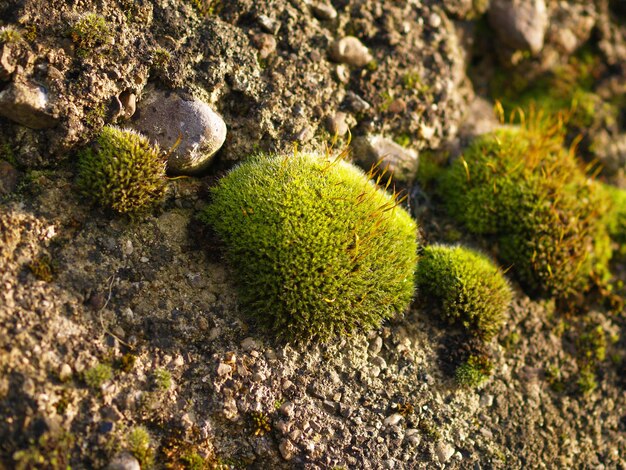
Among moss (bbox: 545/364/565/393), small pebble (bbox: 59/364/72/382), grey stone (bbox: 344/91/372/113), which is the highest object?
grey stone (bbox: 344/91/372/113)

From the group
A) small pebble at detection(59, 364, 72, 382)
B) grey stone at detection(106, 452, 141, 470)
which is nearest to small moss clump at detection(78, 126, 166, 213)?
small pebble at detection(59, 364, 72, 382)

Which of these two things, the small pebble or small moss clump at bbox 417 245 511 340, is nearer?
the small pebble

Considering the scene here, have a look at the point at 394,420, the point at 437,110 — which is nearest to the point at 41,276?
the point at 394,420

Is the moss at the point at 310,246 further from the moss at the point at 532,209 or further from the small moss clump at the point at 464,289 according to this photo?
the moss at the point at 532,209

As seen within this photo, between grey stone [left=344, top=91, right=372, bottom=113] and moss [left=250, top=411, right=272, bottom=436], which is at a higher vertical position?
grey stone [left=344, top=91, right=372, bottom=113]

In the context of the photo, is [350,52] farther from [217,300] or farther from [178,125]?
[217,300]

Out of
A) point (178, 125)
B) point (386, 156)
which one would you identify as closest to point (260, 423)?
point (178, 125)

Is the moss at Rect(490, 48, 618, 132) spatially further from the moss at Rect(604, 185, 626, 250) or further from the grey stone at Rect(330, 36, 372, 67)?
the grey stone at Rect(330, 36, 372, 67)
